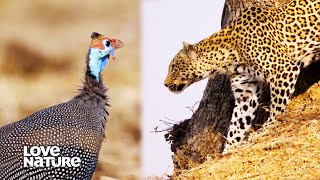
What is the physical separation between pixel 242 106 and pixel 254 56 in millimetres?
458

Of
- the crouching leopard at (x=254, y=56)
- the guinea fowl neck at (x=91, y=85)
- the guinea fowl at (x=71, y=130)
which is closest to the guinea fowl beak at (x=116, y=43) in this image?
the guinea fowl at (x=71, y=130)

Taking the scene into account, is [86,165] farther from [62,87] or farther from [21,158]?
[62,87]

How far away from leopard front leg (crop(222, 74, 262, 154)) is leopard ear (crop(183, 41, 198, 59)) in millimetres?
309

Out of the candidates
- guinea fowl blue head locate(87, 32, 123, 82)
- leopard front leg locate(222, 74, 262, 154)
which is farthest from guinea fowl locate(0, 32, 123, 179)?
leopard front leg locate(222, 74, 262, 154)

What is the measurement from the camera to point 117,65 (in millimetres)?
12242

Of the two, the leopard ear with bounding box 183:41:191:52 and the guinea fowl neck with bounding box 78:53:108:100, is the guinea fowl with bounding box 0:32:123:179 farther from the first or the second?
the leopard ear with bounding box 183:41:191:52

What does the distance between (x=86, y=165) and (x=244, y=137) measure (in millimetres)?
1214

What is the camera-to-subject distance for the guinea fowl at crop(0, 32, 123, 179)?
11.2 m

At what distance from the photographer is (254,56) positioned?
1143 centimetres

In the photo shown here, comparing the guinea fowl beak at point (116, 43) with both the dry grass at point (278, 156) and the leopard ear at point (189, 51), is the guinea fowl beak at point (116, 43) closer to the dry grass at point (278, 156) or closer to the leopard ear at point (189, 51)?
the leopard ear at point (189, 51)

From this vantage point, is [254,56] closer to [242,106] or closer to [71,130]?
[242,106]

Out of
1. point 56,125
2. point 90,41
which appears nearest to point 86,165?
point 56,125

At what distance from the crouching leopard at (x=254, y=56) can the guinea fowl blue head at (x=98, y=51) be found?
528mm

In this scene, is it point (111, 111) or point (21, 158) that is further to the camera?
point (111, 111)
